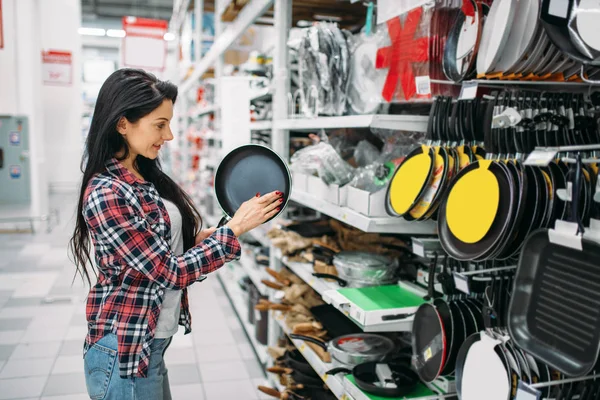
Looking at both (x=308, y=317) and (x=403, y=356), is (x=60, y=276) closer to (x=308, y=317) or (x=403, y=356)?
(x=308, y=317)

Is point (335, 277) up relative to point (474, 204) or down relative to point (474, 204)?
down

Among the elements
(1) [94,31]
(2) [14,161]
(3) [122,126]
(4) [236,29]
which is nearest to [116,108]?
(3) [122,126]

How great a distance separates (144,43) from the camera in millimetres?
8180

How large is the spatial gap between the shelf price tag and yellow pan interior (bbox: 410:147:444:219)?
59 cm

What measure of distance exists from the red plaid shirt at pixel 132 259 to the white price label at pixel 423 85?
0.86m

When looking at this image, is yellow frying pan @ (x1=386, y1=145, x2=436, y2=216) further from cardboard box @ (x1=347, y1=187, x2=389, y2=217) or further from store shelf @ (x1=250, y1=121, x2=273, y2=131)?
store shelf @ (x1=250, y1=121, x2=273, y2=131)

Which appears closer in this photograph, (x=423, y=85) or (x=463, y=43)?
(x=463, y=43)

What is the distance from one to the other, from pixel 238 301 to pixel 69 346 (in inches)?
55.1

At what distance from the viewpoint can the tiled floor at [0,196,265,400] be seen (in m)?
3.18

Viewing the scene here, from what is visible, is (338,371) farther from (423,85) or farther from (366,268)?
(423,85)

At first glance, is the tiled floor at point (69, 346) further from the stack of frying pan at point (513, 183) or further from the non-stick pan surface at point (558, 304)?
the non-stick pan surface at point (558, 304)

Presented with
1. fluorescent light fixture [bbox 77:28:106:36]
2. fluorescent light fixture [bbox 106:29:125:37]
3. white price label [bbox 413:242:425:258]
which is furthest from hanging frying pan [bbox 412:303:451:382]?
fluorescent light fixture [bbox 77:28:106:36]

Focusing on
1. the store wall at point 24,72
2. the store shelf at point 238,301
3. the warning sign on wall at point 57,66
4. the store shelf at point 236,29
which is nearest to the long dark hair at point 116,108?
the store shelf at point 236,29

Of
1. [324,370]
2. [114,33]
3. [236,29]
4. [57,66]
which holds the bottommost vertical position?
[324,370]
